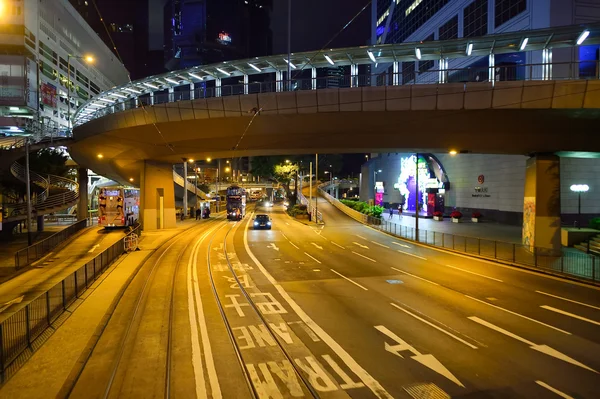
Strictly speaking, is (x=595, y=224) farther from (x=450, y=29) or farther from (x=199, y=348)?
(x=450, y=29)

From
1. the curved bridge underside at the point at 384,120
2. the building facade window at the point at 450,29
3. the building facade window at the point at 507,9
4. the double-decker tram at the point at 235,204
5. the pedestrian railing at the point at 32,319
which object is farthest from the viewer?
the double-decker tram at the point at 235,204

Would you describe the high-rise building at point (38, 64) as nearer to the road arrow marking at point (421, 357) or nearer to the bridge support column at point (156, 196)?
the bridge support column at point (156, 196)

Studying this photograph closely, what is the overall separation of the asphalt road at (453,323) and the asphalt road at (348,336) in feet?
0.12

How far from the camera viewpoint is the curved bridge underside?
1898 cm

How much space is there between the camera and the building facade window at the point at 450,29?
5053cm

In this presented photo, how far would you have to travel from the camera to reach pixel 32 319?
914 cm

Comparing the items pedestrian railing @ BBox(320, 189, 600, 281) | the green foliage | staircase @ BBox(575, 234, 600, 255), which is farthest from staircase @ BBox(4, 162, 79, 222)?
staircase @ BBox(575, 234, 600, 255)

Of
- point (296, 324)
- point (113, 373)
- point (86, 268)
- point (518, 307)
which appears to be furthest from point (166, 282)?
point (518, 307)

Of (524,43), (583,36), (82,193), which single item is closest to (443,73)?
(524,43)

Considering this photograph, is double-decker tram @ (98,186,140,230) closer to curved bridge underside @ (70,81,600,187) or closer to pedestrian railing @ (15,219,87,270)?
pedestrian railing @ (15,219,87,270)

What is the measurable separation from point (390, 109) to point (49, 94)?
62845 mm

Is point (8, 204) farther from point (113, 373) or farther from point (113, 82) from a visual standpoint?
point (113, 82)

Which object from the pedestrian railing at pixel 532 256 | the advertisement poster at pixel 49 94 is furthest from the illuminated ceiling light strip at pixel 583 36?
the advertisement poster at pixel 49 94

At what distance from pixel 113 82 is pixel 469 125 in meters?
97.1
